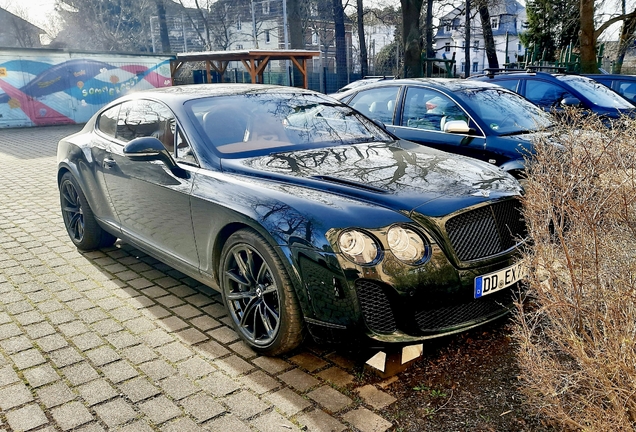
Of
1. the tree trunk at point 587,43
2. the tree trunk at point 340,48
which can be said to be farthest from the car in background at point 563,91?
the tree trunk at point 340,48

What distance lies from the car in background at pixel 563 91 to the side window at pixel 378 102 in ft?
9.07

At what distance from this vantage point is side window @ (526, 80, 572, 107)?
868 cm

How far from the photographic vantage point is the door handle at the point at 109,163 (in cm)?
483

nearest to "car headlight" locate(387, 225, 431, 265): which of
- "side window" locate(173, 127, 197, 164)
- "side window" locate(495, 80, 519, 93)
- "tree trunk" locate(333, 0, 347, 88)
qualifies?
"side window" locate(173, 127, 197, 164)

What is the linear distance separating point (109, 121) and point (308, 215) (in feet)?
9.95

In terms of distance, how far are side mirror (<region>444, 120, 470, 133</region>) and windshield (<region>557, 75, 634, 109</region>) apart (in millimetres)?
3435

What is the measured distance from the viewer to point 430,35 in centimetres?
3459

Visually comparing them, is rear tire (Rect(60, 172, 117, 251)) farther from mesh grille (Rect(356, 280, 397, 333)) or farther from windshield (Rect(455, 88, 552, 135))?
windshield (Rect(455, 88, 552, 135))

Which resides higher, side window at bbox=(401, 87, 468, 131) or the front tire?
side window at bbox=(401, 87, 468, 131)

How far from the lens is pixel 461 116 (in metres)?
6.31

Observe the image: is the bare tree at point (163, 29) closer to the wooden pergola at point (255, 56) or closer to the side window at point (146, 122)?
the wooden pergola at point (255, 56)

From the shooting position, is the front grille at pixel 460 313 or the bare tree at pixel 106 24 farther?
the bare tree at pixel 106 24

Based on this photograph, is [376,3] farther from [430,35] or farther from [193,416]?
[193,416]

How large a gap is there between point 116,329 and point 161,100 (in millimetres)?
1843
